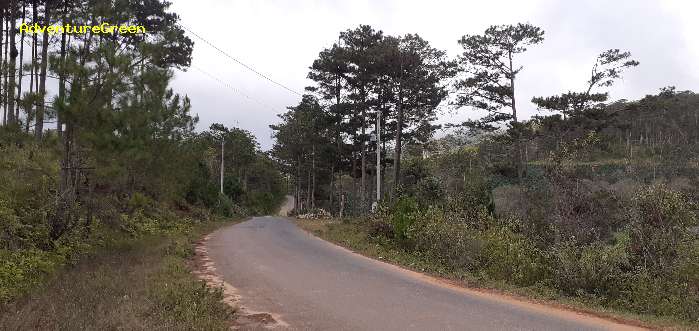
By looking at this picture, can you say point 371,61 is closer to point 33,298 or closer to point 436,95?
point 436,95

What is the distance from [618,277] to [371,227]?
409 inches

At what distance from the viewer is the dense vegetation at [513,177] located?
31.7 feet

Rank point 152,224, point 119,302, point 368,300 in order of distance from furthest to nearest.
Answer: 1. point 152,224
2. point 368,300
3. point 119,302

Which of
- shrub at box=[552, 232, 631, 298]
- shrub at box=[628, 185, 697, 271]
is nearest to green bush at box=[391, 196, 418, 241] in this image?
shrub at box=[552, 232, 631, 298]

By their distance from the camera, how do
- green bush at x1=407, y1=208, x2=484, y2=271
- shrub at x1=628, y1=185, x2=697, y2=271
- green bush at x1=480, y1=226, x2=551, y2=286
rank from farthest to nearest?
1. green bush at x1=407, y1=208, x2=484, y2=271
2. green bush at x1=480, y1=226, x2=551, y2=286
3. shrub at x1=628, y1=185, x2=697, y2=271

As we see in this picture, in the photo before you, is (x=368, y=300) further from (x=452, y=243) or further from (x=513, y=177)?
(x=513, y=177)

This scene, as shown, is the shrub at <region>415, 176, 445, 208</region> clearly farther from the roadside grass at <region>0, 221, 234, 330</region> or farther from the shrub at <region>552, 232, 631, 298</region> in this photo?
the roadside grass at <region>0, 221, 234, 330</region>

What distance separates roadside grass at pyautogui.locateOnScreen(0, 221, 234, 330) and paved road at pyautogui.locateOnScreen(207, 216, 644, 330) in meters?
1.00

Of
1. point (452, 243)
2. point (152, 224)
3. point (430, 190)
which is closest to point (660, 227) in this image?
point (452, 243)

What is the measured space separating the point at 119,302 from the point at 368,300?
3.83m

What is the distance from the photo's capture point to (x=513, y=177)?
2958cm

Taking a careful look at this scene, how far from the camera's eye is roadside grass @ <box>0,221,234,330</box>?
6.20 m

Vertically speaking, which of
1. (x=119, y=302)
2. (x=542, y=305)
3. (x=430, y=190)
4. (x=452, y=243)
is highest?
(x=430, y=190)

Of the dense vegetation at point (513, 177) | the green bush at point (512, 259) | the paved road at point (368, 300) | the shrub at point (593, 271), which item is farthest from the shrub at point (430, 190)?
the shrub at point (593, 271)
